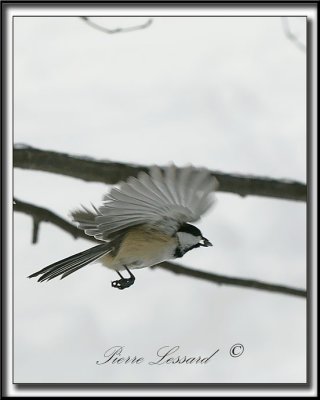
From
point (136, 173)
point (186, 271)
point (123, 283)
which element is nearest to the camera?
point (123, 283)

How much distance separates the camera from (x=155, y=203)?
1.05 meters

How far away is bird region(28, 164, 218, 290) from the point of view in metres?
1.00

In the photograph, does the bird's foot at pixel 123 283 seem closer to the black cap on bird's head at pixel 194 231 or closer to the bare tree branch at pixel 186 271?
the black cap on bird's head at pixel 194 231

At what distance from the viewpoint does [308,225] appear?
4.41ft

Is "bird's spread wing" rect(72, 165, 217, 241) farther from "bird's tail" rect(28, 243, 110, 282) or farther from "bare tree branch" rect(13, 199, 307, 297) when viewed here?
"bare tree branch" rect(13, 199, 307, 297)

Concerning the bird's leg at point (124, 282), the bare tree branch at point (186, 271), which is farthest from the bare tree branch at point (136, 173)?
the bird's leg at point (124, 282)

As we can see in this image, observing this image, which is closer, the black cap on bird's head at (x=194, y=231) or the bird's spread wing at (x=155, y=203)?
the bird's spread wing at (x=155, y=203)

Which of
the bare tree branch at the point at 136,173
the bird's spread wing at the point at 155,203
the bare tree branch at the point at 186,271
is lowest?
the bare tree branch at the point at 186,271

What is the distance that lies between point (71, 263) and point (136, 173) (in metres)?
0.28

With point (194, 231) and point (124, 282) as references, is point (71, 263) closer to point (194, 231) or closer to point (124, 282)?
point (124, 282)

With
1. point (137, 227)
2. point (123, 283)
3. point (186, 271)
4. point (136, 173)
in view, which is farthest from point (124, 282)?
point (186, 271)

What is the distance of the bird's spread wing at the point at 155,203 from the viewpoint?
0.92 m

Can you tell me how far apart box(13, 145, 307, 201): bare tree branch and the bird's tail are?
23 centimetres

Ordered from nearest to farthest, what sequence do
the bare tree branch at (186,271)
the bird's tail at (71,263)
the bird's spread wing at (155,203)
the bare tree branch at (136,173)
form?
1. the bird's spread wing at (155,203)
2. the bird's tail at (71,263)
3. the bare tree branch at (136,173)
4. the bare tree branch at (186,271)
